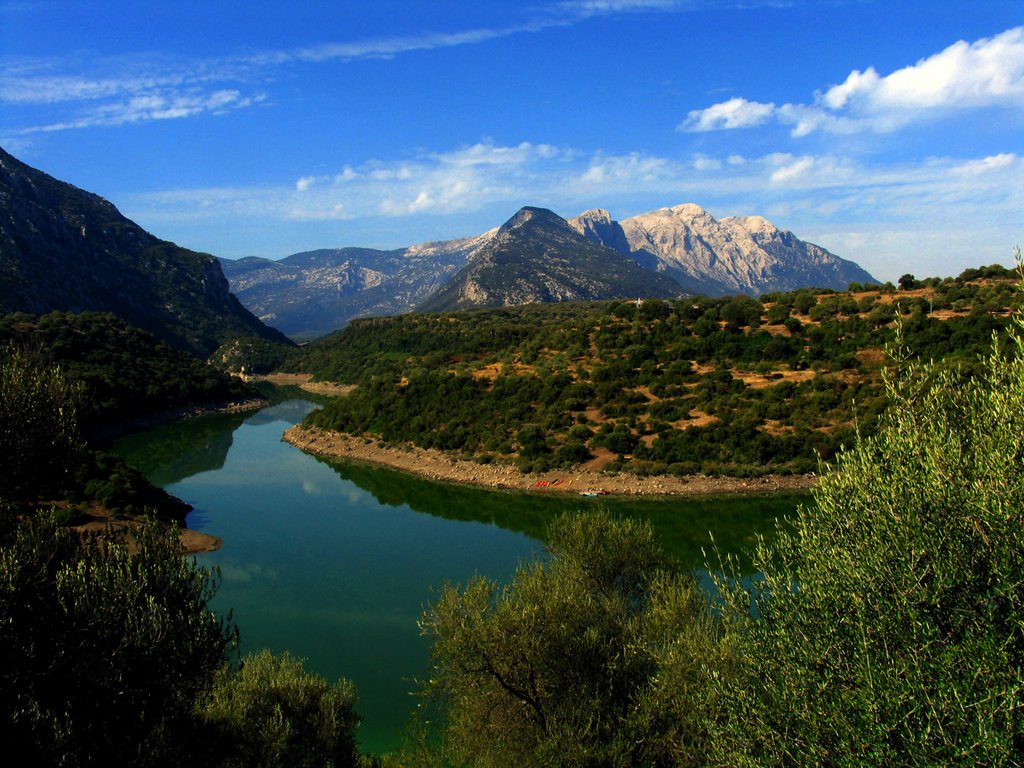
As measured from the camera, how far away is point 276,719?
14.5 m

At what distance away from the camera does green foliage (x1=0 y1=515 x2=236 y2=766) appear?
1039 cm

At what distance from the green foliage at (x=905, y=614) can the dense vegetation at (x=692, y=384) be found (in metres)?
36.2

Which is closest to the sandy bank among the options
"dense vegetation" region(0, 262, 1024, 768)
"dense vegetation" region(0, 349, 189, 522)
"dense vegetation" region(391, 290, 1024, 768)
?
"dense vegetation" region(0, 349, 189, 522)

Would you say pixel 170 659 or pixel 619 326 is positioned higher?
pixel 619 326

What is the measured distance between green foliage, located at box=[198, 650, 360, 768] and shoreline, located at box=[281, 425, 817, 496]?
33.4m

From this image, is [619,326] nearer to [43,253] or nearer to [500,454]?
[500,454]

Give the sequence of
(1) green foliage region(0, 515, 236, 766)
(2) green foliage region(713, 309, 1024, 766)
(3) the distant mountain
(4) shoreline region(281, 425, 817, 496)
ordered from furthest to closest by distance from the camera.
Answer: (3) the distant mountain → (4) shoreline region(281, 425, 817, 496) → (1) green foliage region(0, 515, 236, 766) → (2) green foliage region(713, 309, 1024, 766)

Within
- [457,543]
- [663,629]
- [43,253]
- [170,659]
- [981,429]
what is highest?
[43,253]

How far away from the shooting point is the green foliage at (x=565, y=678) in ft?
42.1

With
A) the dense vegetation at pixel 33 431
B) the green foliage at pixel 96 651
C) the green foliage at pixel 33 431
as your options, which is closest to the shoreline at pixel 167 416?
the dense vegetation at pixel 33 431

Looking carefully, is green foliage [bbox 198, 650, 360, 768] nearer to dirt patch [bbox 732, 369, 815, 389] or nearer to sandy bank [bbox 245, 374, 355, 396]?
dirt patch [bbox 732, 369, 815, 389]

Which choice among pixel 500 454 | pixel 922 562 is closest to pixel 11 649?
pixel 922 562

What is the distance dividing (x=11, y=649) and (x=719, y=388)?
53734mm

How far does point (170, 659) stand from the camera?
12320 millimetres
